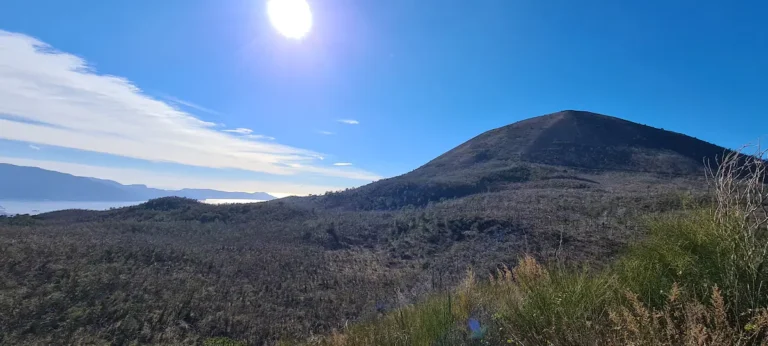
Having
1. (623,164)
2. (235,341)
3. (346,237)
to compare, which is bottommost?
(235,341)

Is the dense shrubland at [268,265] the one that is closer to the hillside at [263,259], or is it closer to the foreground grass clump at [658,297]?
the hillside at [263,259]

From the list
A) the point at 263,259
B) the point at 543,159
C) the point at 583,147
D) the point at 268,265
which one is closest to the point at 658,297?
the point at 268,265

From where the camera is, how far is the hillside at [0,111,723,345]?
28.5 feet

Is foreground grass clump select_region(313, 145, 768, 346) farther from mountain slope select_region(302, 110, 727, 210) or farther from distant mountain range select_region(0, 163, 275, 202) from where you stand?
distant mountain range select_region(0, 163, 275, 202)

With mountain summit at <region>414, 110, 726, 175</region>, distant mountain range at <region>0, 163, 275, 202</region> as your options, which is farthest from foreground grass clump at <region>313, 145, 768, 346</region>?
distant mountain range at <region>0, 163, 275, 202</region>

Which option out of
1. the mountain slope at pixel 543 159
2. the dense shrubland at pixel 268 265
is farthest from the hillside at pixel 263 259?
the mountain slope at pixel 543 159

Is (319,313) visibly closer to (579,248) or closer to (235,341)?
(235,341)

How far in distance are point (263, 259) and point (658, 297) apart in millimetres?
13578

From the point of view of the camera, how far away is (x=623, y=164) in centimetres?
4925

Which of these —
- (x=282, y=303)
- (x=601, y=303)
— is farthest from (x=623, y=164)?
(x=601, y=303)

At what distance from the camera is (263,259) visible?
48.9ft

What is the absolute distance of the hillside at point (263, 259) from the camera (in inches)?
342

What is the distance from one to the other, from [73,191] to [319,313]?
126107 mm

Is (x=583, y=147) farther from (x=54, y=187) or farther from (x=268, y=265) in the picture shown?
(x=54, y=187)
